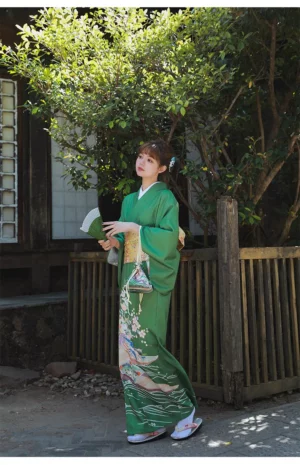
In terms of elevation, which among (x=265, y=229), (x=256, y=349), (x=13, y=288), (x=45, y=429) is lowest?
(x=45, y=429)

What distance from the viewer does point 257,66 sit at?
566cm

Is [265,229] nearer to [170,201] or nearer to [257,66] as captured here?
[257,66]

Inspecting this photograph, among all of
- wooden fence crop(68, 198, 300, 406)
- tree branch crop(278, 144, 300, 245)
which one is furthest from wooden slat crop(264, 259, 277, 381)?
tree branch crop(278, 144, 300, 245)

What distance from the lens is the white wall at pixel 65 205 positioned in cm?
790

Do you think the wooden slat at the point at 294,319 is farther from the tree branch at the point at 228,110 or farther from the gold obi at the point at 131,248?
the gold obi at the point at 131,248

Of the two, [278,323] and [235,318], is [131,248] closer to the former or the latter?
[235,318]

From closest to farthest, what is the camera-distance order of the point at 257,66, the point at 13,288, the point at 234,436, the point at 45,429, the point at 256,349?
the point at 234,436 < the point at 45,429 < the point at 256,349 < the point at 257,66 < the point at 13,288

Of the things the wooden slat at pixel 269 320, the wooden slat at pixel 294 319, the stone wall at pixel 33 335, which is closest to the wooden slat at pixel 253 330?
the wooden slat at pixel 269 320

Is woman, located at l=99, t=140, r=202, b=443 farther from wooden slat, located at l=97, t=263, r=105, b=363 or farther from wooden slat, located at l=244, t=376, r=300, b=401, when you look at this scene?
wooden slat, located at l=97, t=263, r=105, b=363

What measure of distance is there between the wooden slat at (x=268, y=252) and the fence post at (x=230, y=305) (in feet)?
0.55

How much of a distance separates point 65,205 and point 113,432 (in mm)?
4195

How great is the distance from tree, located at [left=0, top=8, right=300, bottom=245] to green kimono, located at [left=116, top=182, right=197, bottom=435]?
3.80ft

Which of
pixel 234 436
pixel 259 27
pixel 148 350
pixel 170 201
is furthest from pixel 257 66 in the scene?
pixel 234 436

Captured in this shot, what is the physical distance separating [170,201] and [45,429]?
1993 mm
